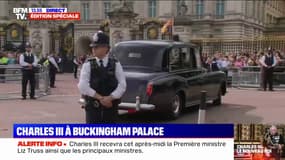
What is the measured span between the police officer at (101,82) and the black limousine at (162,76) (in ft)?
14.4

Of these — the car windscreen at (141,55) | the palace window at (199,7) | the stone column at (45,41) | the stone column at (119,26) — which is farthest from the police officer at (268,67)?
the palace window at (199,7)

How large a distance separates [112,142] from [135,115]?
20.3 ft

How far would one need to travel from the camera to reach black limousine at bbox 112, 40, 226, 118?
10.6m

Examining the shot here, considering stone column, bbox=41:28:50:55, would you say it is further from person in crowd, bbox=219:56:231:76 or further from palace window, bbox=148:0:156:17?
palace window, bbox=148:0:156:17

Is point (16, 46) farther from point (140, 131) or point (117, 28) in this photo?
point (140, 131)

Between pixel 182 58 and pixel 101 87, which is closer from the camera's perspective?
pixel 101 87

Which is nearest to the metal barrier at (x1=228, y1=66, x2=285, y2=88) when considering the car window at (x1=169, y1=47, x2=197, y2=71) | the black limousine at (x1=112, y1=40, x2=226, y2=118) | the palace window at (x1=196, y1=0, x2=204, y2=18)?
the black limousine at (x1=112, y1=40, x2=226, y2=118)

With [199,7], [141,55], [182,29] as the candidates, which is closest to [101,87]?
[141,55]

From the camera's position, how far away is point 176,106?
453 inches

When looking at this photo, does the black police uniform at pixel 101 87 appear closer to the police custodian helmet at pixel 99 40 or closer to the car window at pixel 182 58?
the police custodian helmet at pixel 99 40

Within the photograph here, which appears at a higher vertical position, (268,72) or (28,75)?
(28,75)

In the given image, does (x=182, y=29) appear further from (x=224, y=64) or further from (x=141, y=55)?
(x=141, y=55)

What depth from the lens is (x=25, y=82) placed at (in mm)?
15383

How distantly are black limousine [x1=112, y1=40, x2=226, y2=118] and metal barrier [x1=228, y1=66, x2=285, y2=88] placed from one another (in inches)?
328
